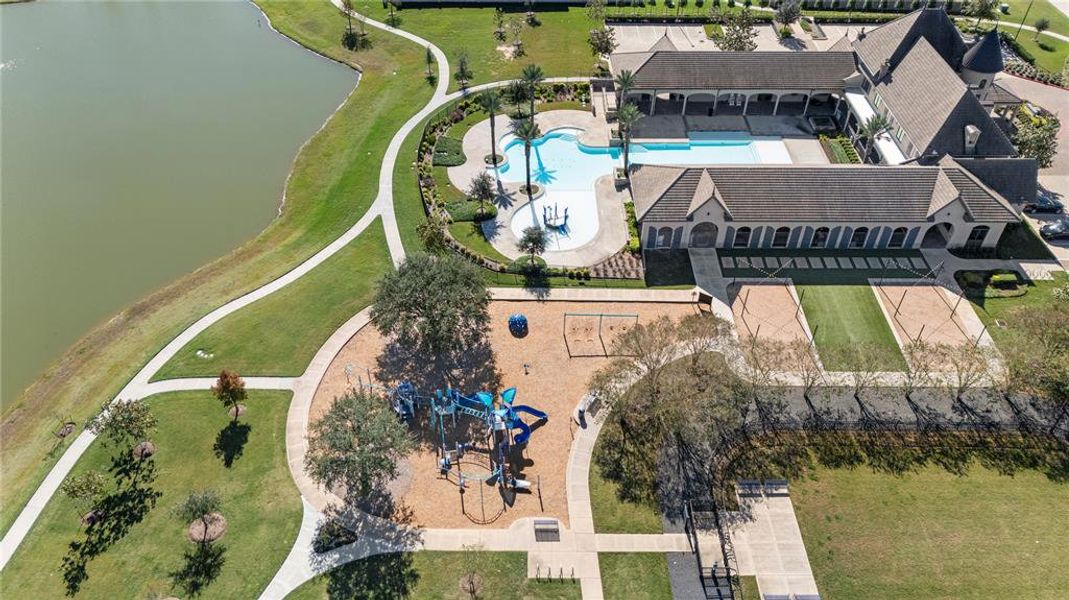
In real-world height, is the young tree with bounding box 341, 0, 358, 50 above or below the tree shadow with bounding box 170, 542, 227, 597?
above

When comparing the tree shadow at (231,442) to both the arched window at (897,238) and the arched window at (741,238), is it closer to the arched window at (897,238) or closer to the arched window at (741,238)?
the arched window at (741,238)

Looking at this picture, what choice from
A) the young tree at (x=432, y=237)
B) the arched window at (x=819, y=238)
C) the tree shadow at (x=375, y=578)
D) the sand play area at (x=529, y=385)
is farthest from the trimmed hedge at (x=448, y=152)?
the tree shadow at (x=375, y=578)

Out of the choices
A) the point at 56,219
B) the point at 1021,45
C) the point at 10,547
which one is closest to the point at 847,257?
the point at 1021,45

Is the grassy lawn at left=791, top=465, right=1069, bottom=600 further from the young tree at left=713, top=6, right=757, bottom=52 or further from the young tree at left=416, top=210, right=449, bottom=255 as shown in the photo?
the young tree at left=713, top=6, right=757, bottom=52

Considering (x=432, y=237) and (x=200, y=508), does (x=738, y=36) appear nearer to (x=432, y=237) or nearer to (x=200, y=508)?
(x=432, y=237)

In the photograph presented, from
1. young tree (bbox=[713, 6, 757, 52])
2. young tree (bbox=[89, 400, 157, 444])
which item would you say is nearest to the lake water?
young tree (bbox=[89, 400, 157, 444])

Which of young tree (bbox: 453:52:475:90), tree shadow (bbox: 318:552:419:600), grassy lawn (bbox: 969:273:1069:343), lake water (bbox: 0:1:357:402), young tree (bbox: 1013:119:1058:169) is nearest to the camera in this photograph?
tree shadow (bbox: 318:552:419:600)
